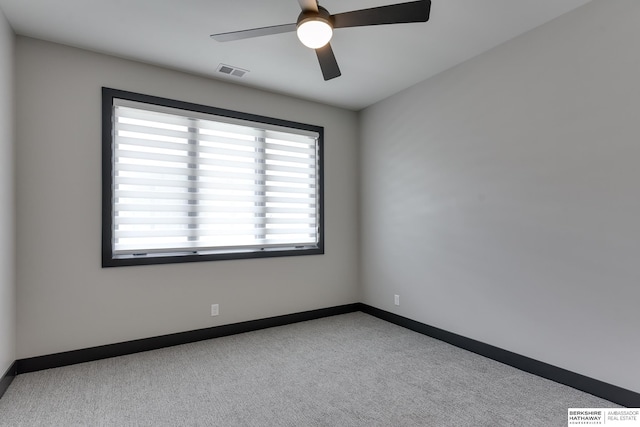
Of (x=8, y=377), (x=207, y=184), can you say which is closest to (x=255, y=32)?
(x=207, y=184)

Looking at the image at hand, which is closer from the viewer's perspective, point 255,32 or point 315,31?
point 315,31

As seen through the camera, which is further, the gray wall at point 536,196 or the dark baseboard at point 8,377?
the dark baseboard at point 8,377

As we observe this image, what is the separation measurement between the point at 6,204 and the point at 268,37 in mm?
2332

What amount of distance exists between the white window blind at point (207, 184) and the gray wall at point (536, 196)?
1267mm

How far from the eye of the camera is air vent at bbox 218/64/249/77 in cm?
327

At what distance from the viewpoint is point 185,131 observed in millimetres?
3398

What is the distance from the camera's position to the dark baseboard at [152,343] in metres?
2.73

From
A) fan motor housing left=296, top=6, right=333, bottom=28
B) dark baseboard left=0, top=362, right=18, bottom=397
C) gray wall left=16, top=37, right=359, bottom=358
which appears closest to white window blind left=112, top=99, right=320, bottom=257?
gray wall left=16, top=37, right=359, bottom=358

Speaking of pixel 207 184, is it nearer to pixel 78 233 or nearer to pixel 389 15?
pixel 78 233

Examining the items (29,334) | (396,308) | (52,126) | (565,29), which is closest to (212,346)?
(29,334)

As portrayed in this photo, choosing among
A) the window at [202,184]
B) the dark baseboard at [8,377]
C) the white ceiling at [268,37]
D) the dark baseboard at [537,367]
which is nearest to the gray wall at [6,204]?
the dark baseboard at [8,377]

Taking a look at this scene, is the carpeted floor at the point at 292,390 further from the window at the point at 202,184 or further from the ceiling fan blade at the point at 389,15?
the ceiling fan blade at the point at 389,15

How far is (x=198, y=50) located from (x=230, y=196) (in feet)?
4.66

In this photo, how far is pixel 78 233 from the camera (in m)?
2.89
